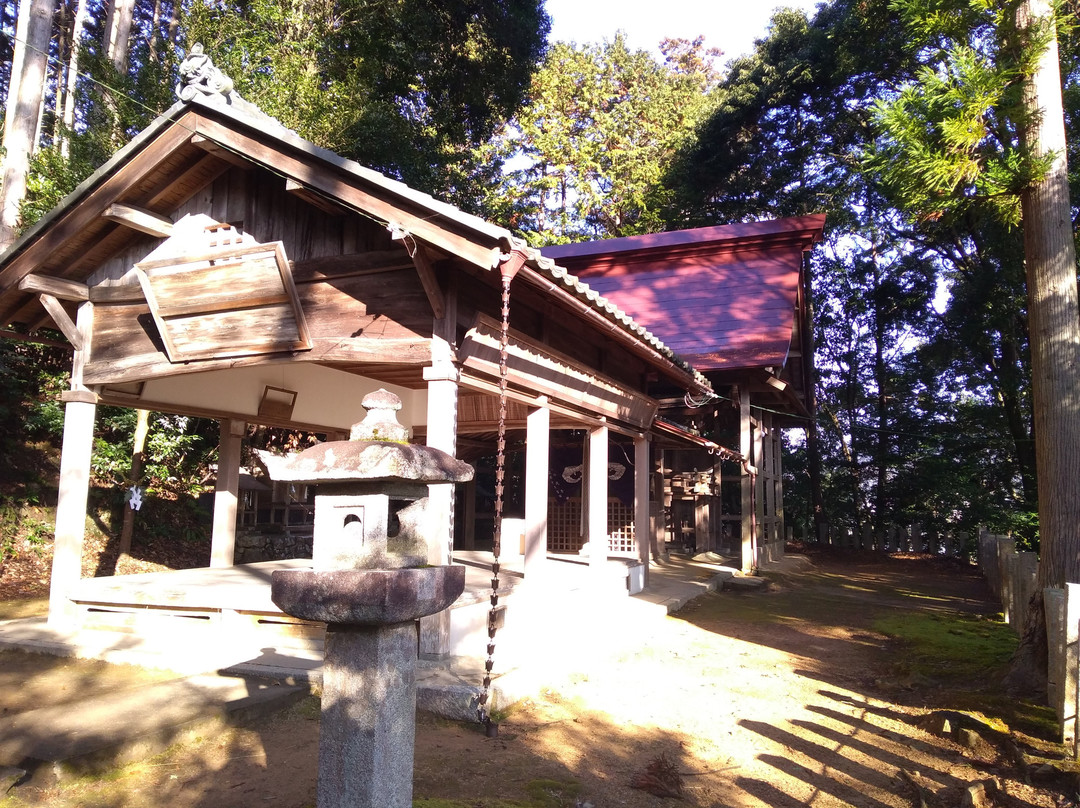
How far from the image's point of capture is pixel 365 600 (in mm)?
3203

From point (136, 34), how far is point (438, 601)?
25.7 m

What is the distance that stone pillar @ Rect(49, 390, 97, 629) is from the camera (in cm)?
764

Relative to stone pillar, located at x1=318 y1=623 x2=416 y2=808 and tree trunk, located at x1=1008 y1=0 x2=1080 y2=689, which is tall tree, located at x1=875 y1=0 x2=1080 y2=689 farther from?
stone pillar, located at x1=318 y1=623 x2=416 y2=808

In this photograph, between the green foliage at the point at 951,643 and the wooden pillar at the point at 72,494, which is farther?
the wooden pillar at the point at 72,494

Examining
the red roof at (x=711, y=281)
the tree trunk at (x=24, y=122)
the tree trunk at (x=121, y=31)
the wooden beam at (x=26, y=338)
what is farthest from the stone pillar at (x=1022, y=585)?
the tree trunk at (x=121, y=31)

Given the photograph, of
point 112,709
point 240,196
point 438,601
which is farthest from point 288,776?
point 240,196

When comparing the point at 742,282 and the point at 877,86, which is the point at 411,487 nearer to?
the point at 742,282

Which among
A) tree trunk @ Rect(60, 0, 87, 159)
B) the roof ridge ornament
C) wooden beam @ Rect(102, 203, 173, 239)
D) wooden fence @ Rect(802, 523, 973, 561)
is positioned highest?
tree trunk @ Rect(60, 0, 87, 159)

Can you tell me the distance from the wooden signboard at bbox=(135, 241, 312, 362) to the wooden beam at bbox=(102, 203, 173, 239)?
323 millimetres

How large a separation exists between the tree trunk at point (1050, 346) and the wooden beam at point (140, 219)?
847 cm

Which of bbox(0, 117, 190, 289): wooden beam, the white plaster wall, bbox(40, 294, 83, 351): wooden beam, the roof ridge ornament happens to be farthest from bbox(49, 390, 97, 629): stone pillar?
the roof ridge ornament

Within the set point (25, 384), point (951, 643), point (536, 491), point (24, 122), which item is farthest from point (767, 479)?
point (24, 122)

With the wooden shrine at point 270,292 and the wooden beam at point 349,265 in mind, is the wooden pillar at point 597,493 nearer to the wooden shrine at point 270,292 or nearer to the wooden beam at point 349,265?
the wooden shrine at point 270,292

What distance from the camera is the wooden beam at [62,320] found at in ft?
25.9
